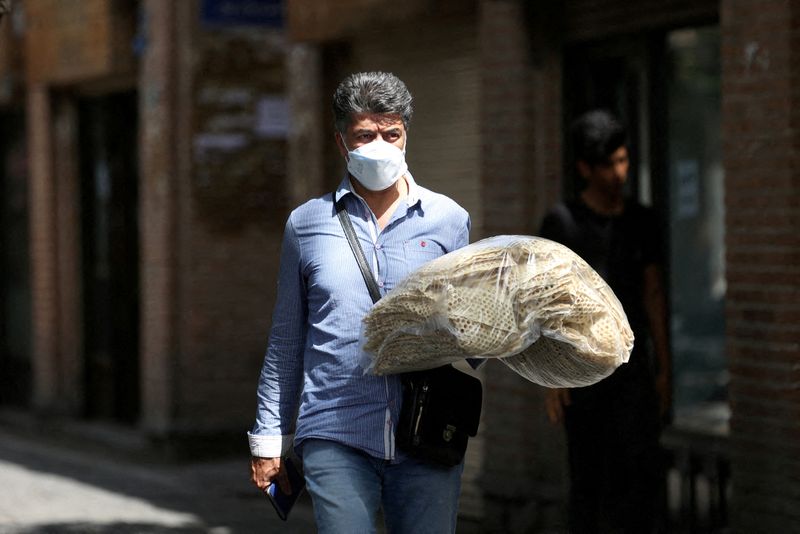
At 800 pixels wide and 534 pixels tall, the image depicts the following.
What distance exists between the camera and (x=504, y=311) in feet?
12.2

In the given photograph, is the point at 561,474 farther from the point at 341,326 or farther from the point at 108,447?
the point at 108,447

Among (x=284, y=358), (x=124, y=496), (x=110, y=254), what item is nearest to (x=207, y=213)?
(x=110, y=254)

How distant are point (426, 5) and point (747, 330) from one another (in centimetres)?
309

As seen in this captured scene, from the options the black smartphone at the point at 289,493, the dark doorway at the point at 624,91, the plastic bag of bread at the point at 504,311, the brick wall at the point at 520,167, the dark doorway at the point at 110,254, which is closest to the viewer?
the plastic bag of bread at the point at 504,311

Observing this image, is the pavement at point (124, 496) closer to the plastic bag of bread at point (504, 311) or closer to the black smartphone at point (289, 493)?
the black smartphone at point (289, 493)

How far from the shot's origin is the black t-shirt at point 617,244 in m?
5.78

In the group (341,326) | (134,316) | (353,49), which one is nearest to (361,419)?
(341,326)

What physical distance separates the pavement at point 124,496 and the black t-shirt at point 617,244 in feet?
9.59

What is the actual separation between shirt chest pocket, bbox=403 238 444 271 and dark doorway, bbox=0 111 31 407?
11013mm

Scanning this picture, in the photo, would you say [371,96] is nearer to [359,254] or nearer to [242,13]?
[359,254]

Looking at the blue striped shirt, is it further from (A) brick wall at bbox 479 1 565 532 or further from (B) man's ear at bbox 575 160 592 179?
(A) brick wall at bbox 479 1 565 532

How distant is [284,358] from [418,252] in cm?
48

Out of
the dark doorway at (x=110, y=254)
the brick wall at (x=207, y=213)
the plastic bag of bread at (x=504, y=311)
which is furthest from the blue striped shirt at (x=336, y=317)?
the dark doorway at (x=110, y=254)

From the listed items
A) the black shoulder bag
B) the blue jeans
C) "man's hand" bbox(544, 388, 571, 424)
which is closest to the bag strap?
the black shoulder bag
